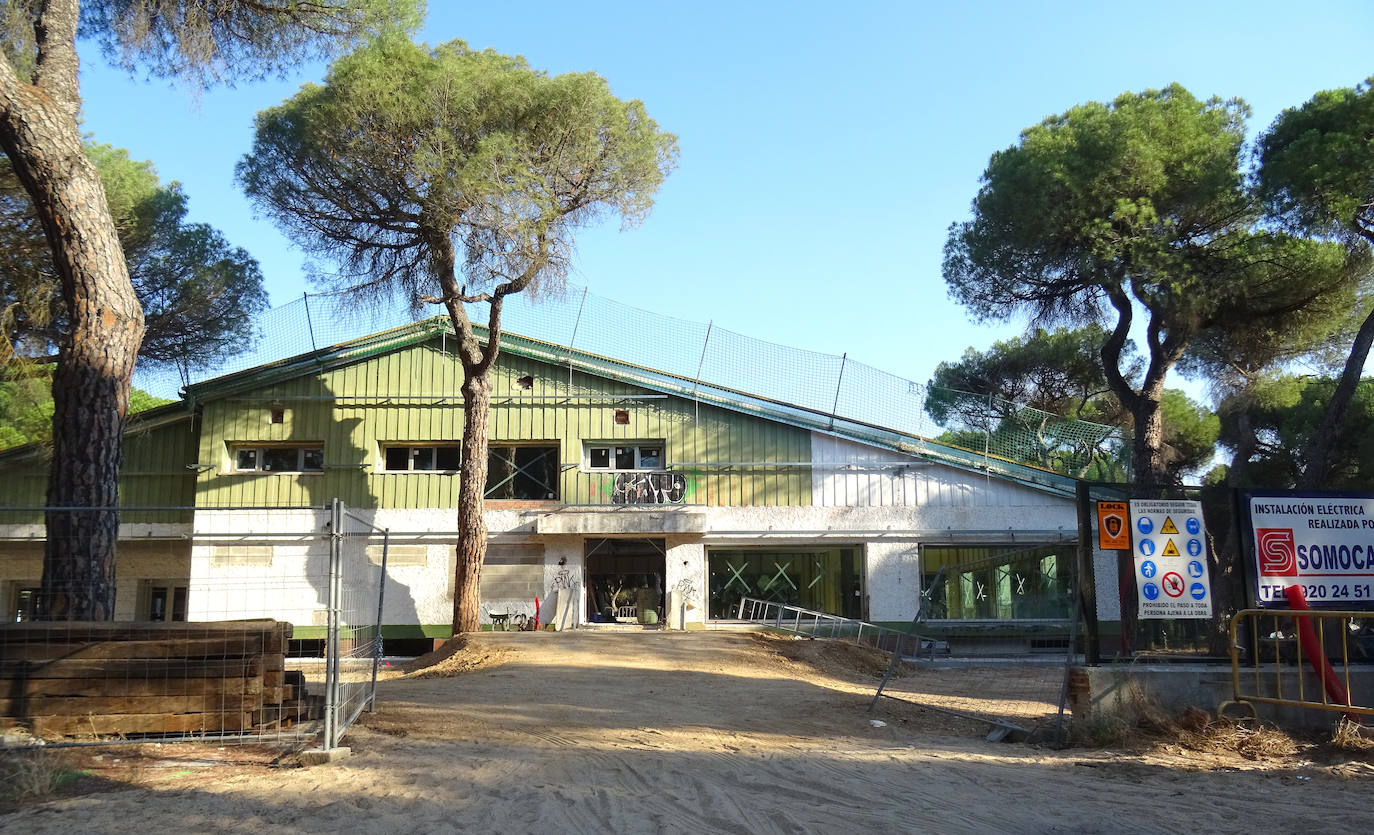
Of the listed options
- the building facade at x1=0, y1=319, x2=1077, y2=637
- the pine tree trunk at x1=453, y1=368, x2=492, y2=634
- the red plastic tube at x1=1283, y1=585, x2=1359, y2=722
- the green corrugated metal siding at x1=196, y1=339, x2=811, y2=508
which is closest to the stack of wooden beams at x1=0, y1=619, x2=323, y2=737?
the red plastic tube at x1=1283, y1=585, x2=1359, y2=722

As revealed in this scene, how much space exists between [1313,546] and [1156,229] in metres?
9.10

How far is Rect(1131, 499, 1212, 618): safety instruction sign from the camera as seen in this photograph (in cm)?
901

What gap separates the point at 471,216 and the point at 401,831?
13.6 meters

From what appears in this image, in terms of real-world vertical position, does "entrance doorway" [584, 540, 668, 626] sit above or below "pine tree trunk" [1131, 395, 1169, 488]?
below

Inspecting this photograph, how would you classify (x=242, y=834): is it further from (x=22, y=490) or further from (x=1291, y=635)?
(x=22, y=490)

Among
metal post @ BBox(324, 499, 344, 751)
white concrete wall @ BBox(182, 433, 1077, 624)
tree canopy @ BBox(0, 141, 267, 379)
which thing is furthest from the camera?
white concrete wall @ BBox(182, 433, 1077, 624)

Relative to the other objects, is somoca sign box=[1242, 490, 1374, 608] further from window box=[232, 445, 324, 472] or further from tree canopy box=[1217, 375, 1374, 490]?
window box=[232, 445, 324, 472]

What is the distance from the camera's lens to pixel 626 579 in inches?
836

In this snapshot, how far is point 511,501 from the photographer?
816 inches

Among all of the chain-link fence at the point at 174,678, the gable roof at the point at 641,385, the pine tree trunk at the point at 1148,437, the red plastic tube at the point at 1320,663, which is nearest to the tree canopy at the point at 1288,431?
the gable roof at the point at 641,385

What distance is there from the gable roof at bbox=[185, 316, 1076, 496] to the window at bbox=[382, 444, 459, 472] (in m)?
2.20

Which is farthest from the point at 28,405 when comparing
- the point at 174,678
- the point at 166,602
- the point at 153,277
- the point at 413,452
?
the point at 174,678

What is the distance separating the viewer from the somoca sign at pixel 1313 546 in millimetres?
9242

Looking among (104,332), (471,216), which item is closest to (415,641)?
(471,216)
